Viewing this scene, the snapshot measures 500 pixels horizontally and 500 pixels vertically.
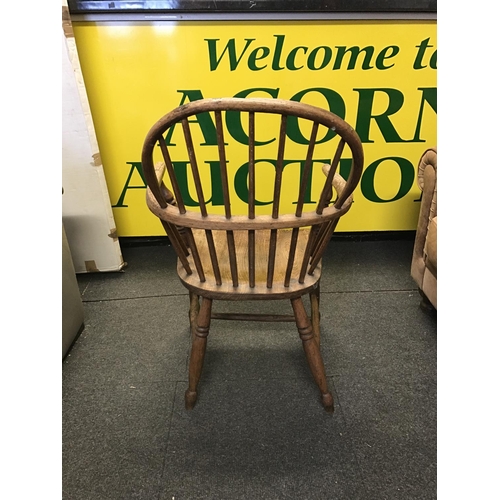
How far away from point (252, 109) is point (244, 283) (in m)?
0.47

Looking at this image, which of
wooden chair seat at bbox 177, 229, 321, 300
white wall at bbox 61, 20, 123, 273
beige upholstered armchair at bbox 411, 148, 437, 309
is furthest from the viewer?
white wall at bbox 61, 20, 123, 273

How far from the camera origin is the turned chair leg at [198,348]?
42.9 inches

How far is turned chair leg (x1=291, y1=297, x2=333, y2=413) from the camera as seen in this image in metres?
1.08

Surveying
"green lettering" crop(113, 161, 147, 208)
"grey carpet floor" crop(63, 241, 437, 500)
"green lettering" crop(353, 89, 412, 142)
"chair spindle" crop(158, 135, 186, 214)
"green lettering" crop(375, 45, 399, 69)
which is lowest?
"grey carpet floor" crop(63, 241, 437, 500)

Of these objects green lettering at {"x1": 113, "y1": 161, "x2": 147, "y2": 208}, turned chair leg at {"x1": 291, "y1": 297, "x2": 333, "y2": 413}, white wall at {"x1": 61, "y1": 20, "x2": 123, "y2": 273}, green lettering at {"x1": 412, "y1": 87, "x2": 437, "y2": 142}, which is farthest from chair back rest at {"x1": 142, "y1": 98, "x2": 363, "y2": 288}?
green lettering at {"x1": 412, "y1": 87, "x2": 437, "y2": 142}

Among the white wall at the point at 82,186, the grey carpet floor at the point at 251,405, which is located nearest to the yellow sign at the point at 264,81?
the white wall at the point at 82,186

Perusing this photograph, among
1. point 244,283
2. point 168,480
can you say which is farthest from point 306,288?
point 168,480

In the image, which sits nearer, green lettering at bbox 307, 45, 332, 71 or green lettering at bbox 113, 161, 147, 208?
green lettering at bbox 307, 45, 332, 71

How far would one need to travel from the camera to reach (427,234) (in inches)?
57.9

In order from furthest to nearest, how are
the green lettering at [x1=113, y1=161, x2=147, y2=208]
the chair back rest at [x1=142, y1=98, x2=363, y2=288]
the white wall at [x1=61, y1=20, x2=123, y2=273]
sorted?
the green lettering at [x1=113, y1=161, x2=147, y2=208], the white wall at [x1=61, y1=20, x2=123, y2=273], the chair back rest at [x1=142, y1=98, x2=363, y2=288]

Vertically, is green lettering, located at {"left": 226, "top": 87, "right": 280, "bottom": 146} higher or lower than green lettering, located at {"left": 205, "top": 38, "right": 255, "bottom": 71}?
lower

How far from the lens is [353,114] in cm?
179

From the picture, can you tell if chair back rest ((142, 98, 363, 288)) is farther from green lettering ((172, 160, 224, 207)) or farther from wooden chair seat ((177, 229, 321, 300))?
green lettering ((172, 160, 224, 207))

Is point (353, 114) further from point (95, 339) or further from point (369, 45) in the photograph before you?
point (95, 339)
